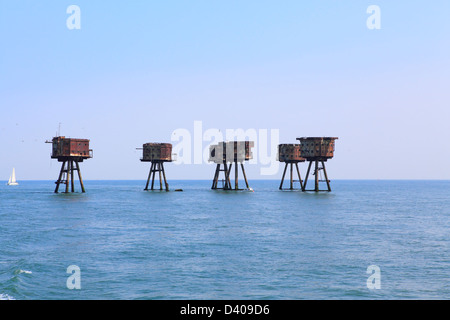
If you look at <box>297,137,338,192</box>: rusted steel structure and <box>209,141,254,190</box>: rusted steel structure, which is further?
<box>209,141,254,190</box>: rusted steel structure

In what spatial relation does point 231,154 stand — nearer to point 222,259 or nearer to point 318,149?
point 318,149

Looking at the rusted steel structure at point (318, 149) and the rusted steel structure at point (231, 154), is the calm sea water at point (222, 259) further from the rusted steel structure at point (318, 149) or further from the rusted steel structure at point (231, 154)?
the rusted steel structure at point (231, 154)

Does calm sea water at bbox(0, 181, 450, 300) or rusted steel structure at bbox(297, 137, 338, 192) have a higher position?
rusted steel structure at bbox(297, 137, 338, 192)

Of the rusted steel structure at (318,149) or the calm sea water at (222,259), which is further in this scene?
the rusted steel structure at (318,149)

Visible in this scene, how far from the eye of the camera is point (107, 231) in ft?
118

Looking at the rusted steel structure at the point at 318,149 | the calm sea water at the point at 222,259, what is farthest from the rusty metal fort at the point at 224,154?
the calm sea water at the point at 222,259

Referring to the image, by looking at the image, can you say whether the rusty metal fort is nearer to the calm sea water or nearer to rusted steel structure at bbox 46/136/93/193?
rusted steel structure at bbox 46/136/93/193

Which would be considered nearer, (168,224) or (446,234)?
(446,234)

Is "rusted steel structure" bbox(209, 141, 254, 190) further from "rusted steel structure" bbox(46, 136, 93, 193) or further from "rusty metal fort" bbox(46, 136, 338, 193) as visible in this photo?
"rusted steel structure" bbox(46, 136, 93, 193)

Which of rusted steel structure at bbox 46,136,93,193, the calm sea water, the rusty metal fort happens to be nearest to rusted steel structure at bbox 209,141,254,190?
the rusty metal fort
